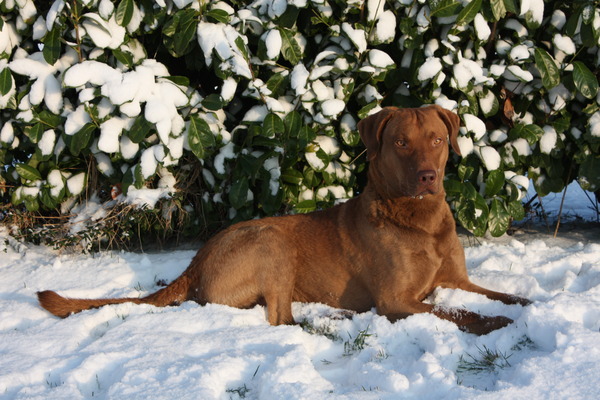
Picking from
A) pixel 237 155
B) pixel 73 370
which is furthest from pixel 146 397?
pixel 237 155

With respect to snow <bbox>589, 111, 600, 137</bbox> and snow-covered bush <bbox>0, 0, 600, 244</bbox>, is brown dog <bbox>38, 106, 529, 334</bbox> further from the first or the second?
snow <bbox>589, 111, 600, 137</bbox>

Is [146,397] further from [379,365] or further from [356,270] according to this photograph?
[356,270]

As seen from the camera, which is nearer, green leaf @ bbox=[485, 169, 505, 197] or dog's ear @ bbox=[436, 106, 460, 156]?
dog's ear @ bbox=[436, 106, 460, 156]

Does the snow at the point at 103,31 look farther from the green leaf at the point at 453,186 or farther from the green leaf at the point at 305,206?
the green leaf at the point at 453,186

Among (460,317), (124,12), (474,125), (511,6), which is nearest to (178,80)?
(124,12)

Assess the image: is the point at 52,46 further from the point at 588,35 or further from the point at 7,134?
the point at 588,35

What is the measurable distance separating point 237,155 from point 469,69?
1.88m

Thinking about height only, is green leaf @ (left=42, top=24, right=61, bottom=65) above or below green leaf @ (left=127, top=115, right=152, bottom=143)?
above

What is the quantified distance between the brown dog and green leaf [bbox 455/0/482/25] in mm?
825

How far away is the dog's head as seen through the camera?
11.3 ft

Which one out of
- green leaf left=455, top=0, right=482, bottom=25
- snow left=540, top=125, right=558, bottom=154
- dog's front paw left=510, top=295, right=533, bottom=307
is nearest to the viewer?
dog's front paw left=510, top=295, right=533, bottom=307

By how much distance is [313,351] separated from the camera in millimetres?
3023

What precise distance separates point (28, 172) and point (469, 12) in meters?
3.69

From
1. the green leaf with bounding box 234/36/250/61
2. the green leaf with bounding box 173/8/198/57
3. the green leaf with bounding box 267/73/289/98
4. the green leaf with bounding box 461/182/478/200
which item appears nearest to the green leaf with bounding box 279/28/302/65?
the green leaf with bounding box 267/73/289/98
